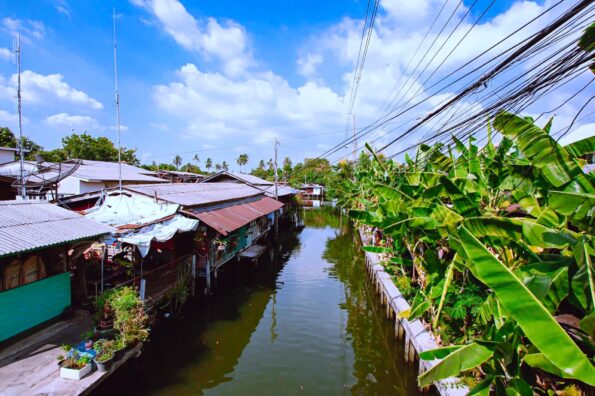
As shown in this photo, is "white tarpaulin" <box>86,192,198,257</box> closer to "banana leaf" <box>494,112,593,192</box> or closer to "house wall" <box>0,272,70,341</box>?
"house wall" <box>0,272,70,341</box>

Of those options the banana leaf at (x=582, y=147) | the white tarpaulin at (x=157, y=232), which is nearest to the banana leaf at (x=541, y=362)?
the banana leaf at (x=582, y=147)

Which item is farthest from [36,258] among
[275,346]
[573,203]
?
[573,203]

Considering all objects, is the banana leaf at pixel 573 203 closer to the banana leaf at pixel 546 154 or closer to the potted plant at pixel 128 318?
the banana leaf at pixel 546 154

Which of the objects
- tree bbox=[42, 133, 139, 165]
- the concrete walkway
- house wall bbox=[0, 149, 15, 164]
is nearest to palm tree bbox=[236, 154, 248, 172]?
tree bbox=[42, 133, 139, 165]

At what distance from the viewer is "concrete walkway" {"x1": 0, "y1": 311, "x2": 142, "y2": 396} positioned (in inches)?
232

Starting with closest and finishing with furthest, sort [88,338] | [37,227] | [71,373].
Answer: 1. [71,373]
2. [88,338]
3. [37,227]

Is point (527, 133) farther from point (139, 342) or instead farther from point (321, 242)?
point (321, 242)

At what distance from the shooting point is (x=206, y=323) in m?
11.2

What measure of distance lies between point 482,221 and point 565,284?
0.96 m

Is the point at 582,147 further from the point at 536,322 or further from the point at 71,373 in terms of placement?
the point at 71,373

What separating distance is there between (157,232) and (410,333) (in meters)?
7.68

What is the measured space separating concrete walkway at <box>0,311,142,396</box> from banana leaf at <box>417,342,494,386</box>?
5.99 metres

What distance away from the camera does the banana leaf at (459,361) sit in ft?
12.2

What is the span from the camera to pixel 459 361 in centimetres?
375
